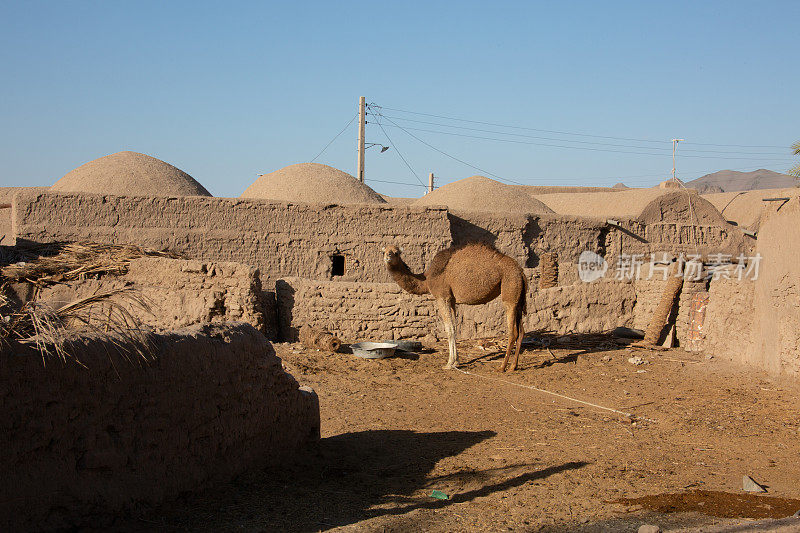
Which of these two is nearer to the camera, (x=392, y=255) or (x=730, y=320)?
(x=730, y=320)

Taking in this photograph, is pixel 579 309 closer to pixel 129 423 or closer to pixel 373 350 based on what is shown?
pixel 373 350

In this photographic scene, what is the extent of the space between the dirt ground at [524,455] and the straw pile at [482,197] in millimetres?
10906

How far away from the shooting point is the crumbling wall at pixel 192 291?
1032 cm

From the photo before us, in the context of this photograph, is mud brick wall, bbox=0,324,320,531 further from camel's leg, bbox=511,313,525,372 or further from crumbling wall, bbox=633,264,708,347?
crumbling wall, bbox=633,264,708,347

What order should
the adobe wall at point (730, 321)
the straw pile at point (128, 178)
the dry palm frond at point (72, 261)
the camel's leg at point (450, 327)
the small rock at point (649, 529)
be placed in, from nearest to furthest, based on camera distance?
the small rock at point (649, 529) < the adobe wall at point (730, 321) < the camel's leg at point (450, 327) < the dry palm frond at point (72, 261) < the straw pile at point (128, 178)

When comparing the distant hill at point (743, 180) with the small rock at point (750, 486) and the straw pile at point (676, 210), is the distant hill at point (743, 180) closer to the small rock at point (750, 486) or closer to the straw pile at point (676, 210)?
the straw pile at point (676, 210)

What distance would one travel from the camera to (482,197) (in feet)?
68.0

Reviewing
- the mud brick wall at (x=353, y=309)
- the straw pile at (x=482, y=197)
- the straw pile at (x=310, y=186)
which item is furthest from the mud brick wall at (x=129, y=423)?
the straw pile at (x=482, y=197)

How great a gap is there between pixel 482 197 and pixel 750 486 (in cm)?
1637

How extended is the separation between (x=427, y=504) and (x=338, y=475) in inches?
34.9

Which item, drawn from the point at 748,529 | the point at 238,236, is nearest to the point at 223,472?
the point at 748,529

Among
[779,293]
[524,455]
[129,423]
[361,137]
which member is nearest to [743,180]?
[361,137]

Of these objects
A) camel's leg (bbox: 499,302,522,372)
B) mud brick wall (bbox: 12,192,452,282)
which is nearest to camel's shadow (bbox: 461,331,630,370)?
camel's leg (bbox: 499,302,522,372)

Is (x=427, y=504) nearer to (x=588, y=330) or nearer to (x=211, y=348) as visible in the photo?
(x=211, y=348)
